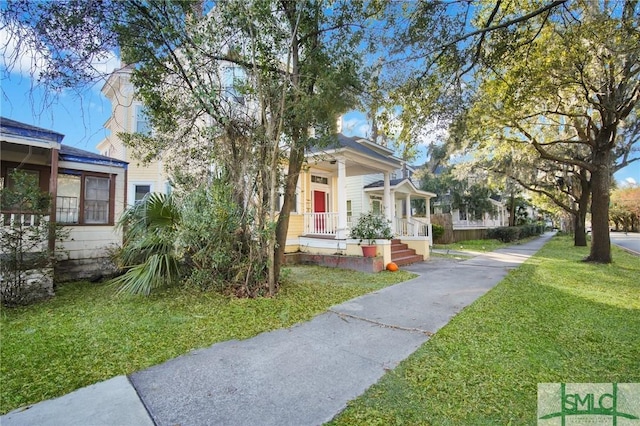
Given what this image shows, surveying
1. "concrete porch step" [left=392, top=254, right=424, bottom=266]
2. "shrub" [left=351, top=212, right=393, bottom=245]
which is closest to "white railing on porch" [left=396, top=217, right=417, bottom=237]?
"concrete porch step" [left=392, top=254, right=424, bottom=266]

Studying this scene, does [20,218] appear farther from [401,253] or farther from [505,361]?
[401,253]

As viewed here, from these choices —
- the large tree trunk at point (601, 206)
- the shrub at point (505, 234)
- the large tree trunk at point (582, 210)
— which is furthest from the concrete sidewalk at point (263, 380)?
the shrub at point (505, 234)

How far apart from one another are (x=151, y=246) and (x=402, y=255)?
26.6 ft

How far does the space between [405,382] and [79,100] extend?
6186 millimetres

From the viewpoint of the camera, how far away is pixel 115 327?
4176mm

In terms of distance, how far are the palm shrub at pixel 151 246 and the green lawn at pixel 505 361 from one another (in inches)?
182

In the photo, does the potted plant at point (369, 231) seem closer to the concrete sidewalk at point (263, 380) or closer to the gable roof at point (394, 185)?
the concrete sidewalk at point (263, 380)

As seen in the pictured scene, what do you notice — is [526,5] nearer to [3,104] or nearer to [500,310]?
[500,310]

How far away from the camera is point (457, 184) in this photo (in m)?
23.6

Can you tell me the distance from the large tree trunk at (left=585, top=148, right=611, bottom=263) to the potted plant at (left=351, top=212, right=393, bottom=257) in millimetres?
7162

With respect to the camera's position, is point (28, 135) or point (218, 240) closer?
point (218, 240)

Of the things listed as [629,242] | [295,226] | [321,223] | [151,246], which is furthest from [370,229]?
[629,242]

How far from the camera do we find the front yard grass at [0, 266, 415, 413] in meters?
2.90

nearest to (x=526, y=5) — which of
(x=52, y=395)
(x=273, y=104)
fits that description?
(x=273, y=104)
